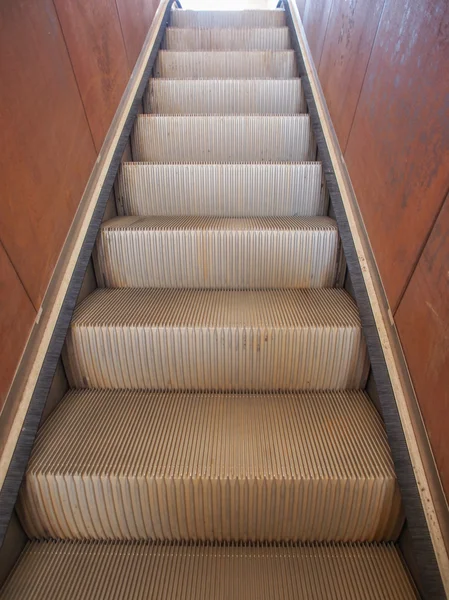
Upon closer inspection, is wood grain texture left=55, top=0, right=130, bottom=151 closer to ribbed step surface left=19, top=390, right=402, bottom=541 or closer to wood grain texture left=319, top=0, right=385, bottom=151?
wood grain texture left=319, top=0, right=385, bottom=151

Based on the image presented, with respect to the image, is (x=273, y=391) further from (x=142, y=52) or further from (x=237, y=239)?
(x=142, y=52)

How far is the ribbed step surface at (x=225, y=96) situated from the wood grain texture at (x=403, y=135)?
2.71ft

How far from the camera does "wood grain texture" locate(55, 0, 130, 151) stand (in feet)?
4.69

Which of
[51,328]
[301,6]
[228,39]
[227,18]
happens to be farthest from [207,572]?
[227,18]

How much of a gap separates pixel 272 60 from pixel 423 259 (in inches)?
78.6

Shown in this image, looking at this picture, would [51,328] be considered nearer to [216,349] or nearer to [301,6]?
[216,349]

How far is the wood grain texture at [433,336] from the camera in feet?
2.87

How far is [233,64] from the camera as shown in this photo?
2.38 metres

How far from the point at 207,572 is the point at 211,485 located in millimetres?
213

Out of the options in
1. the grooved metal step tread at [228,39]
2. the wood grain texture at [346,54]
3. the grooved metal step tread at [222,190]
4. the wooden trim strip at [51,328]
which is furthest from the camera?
the grooved metal step tread at [228,39]

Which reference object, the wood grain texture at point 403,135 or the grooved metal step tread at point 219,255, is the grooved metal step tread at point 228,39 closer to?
the wood grain texture at point 403,135

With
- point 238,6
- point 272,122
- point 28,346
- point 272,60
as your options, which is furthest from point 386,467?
point 238,6

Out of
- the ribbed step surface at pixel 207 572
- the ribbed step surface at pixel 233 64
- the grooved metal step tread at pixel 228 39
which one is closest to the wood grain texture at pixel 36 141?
the ribbed step surface at pixel 207 572

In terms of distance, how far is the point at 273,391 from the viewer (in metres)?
1.29
